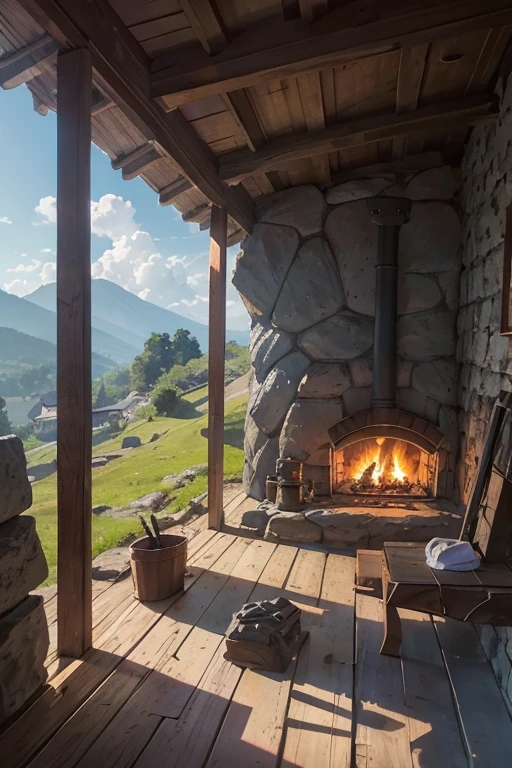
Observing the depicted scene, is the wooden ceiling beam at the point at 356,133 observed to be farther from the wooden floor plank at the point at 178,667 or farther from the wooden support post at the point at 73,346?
the wooden floor plank at the point at 178,667

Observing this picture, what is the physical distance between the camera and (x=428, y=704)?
1.96 meters

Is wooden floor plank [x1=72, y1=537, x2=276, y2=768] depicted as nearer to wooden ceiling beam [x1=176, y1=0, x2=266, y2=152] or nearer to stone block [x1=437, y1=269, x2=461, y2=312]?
stone block [x1=437, y1=269, x2=461, y2=312]

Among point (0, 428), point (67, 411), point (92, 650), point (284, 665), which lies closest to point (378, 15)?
point (67, 411)

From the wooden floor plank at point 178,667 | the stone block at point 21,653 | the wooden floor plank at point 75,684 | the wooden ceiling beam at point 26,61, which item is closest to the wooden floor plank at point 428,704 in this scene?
the wooden floor plank at point 178,667

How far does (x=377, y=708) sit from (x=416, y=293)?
122 inches

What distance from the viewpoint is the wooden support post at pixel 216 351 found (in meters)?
3.91

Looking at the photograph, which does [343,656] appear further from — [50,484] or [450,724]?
[50,484]

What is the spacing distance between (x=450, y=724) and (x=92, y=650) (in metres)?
1.52

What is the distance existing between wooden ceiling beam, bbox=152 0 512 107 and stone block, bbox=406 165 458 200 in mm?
1833

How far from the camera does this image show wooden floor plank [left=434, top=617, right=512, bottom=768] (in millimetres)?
1710

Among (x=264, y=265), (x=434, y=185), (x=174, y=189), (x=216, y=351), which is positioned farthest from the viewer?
(x=264, y=265)

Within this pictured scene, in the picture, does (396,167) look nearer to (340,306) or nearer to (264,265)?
(340,306)

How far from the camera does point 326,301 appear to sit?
4270 millimetres

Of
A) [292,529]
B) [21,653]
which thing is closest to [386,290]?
[292,529]
